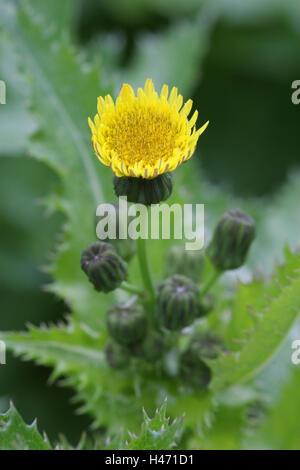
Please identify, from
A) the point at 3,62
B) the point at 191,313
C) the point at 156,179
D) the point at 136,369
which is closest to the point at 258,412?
the point at 136,369

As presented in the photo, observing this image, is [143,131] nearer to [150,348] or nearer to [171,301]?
[171,301]

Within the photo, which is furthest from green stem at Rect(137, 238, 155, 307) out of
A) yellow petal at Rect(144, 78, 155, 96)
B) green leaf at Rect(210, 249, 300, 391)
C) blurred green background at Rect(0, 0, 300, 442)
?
blurred green background at Rect(0, 0, 300, 442)

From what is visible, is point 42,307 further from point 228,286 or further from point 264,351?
point 264,351

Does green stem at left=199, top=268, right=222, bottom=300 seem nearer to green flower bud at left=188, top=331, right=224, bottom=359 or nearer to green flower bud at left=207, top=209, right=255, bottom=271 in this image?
green flower bud at left=207, top=209, right=255, bottom=271

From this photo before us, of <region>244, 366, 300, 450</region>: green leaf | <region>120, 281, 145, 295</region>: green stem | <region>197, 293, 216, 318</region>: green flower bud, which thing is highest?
<region>120, 281, 145, 295</region>: green stem

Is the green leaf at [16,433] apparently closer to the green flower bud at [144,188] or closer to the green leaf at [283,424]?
the green flower bud at [144,188]

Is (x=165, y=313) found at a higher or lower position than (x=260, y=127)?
lower

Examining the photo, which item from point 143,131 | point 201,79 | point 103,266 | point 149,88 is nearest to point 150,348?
point 103,266
